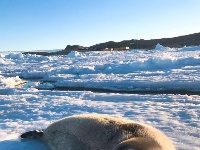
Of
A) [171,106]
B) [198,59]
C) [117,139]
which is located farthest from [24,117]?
[198,59]

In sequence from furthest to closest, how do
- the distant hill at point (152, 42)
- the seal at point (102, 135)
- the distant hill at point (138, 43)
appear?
the distant hill at point (138, 43) < the distant hill at point (152, 42) < the seal at point (102, 135)

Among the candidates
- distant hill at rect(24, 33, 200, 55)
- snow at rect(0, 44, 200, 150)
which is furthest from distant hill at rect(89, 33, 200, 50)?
snow at rect(0, 44, 200, 150)

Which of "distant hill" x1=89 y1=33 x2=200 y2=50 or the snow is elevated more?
"distant hill" x1=89 y1=33 x2=200 y2=50

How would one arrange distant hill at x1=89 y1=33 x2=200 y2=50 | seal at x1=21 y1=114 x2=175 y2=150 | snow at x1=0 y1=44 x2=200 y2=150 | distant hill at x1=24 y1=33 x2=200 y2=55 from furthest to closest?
1. distant hill at x1=24 y1=33 x2=200 y2=55
2. distant hill at x1=89 y1=33 x2=200 y2=50
3. snow at x1=0 y1=44 x2=200 y2=150
4. seal at x1=21 y1=114 x2=175 y2=150

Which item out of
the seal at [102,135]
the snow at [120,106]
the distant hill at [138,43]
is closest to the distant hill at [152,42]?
the distant hill at [138,43]

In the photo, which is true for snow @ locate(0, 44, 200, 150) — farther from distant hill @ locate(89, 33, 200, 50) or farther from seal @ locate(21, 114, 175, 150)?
distant hill @ locate(89, 33, 200, 50)

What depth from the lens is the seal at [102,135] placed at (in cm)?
228

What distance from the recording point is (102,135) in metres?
2.78

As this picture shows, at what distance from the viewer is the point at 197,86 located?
30.7 ft

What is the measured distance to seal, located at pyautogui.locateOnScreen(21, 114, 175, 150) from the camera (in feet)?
7.47

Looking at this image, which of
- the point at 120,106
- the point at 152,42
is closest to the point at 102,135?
the point at 120,106

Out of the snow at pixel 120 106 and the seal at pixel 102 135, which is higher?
the seal at pixel 102 135

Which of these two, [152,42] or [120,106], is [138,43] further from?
[120,106]

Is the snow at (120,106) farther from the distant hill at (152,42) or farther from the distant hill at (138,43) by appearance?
the distant hill at (138,43)
